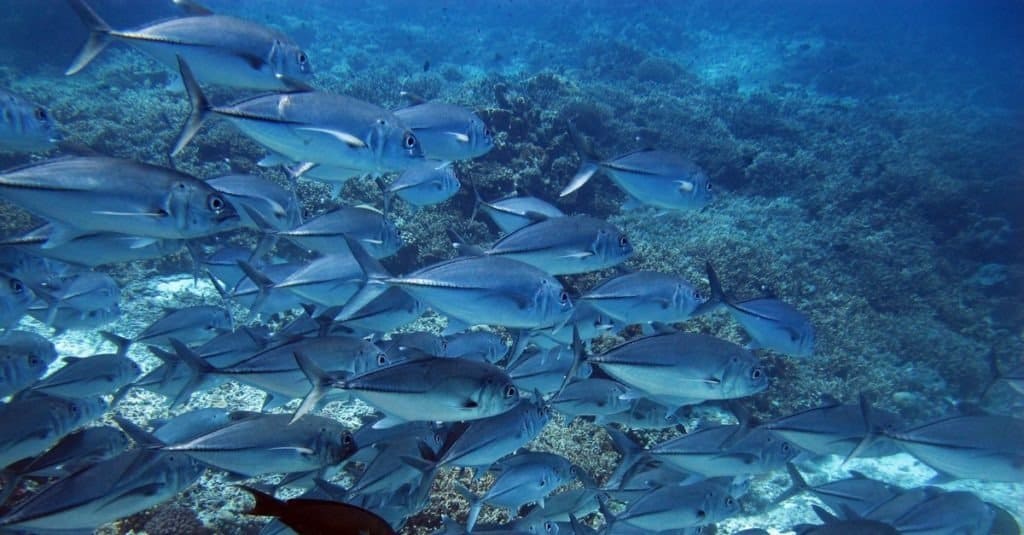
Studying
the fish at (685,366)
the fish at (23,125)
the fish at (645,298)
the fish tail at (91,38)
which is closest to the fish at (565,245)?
the fish at (645,298)

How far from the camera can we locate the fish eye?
2980 millimetres

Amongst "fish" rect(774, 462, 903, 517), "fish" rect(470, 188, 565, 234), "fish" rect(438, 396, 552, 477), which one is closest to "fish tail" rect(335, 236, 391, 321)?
"fish" rect(438, 396, 552, 477)

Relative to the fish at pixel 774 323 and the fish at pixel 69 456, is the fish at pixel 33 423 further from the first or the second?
the fish at pixel 774 323

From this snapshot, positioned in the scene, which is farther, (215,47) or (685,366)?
(215,47)

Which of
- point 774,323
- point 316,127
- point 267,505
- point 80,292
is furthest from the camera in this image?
point 80,292

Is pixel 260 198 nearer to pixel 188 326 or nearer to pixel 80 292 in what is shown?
pixel 188 326

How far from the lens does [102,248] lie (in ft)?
12.6

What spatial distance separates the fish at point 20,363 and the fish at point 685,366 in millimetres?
4040

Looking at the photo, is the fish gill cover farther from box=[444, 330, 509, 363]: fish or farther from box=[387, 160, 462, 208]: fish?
box=[387, 160, 462, 208]: fish

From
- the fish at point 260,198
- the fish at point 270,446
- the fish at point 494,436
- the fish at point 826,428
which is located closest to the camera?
the fish at point 270,446

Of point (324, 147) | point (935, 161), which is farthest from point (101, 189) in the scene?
point (935, 161)

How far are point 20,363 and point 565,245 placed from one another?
406cm

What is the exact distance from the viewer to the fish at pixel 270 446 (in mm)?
2799

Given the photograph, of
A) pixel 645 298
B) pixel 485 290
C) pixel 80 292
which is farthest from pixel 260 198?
pixel 645 298
